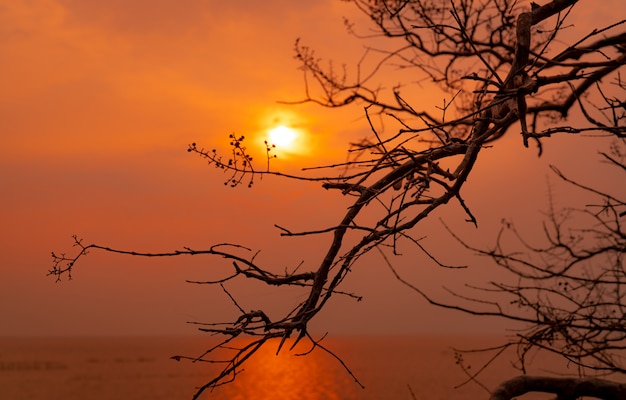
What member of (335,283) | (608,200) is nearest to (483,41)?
(608,200)

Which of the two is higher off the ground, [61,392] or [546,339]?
[61,392]

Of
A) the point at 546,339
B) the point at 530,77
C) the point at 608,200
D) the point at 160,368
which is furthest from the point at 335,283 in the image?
the point at 160,368

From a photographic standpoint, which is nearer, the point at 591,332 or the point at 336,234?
the point at 336,234

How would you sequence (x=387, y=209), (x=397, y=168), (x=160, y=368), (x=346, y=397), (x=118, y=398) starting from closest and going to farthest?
1. (x=387, y=209)
2. (x=397, y=168)
3. (x=118, y=398)
4. (x=346, y=397)
5. (x=160, y=368)

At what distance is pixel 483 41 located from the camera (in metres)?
7.57

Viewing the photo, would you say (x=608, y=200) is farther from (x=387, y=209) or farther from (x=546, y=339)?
(x=387, y=209)

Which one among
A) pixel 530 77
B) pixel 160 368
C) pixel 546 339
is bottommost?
pixel 546 339

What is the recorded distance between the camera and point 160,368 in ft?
321

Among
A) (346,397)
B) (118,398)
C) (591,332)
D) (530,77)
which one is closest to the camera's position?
(530,77)

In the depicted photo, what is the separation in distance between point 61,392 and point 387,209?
64214 mm

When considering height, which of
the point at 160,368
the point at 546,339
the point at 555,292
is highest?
the point at 160,368

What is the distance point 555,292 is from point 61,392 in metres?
62.6

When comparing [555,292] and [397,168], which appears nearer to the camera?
[397,168]

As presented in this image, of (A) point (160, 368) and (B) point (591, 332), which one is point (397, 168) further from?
(A) point (160, 368)
